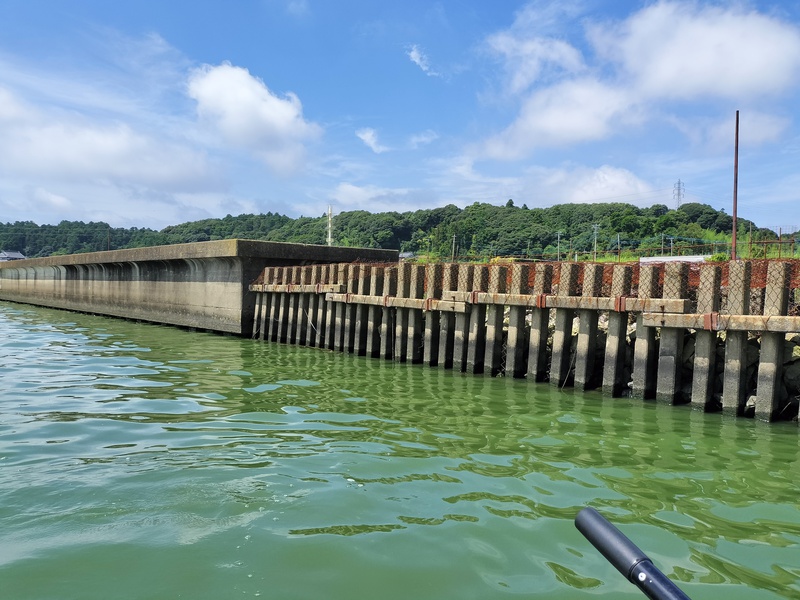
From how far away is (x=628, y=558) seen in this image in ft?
4.99

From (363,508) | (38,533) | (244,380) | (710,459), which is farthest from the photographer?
(244,380)

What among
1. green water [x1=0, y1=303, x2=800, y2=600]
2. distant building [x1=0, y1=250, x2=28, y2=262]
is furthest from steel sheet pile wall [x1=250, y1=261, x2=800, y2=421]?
distant building [x1=0, y1=250, x2=28, y2=262]

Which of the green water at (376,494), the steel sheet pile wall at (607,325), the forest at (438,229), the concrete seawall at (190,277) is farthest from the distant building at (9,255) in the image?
the green water at (376,494)

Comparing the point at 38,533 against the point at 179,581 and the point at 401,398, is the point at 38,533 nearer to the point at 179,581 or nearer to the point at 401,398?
the point at 179,581

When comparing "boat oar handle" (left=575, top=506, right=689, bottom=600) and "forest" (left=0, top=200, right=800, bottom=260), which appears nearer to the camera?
"boat oar handle" (left=575, top=506, right=689, bottom=600)

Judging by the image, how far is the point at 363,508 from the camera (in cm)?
472

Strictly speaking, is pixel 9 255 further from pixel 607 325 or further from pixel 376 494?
pixel 376 494

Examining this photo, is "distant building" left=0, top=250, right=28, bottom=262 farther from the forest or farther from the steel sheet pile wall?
the steel sheet pile wall

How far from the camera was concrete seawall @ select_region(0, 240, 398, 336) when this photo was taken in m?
18.5

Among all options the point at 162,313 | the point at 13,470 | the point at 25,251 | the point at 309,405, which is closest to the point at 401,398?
the point at 309,405

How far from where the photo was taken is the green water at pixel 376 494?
12.1 ft

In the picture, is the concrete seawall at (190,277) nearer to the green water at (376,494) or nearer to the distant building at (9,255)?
the green water at (376,494)

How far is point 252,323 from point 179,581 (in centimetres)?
1548

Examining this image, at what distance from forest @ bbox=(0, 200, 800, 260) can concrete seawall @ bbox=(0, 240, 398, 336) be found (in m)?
64.5
